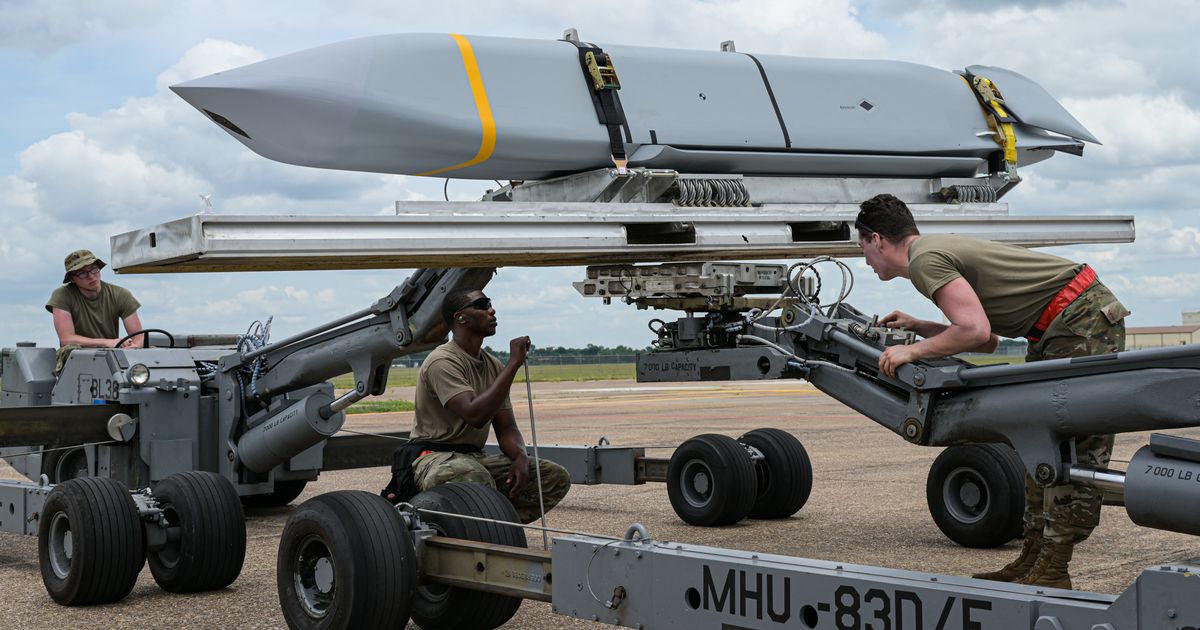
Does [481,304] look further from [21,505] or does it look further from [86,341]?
[86,341]

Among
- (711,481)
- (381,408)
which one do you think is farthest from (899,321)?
(381,408)

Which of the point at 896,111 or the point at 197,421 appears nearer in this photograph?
the point at 197,421

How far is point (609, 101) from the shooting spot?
830 cm

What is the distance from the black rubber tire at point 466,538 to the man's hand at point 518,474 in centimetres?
87

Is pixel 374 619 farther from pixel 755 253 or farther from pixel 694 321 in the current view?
pixel 755 253

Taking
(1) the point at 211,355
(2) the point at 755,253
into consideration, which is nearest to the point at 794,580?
(2) the point at 755,253

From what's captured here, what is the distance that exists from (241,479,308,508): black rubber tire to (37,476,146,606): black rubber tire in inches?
133

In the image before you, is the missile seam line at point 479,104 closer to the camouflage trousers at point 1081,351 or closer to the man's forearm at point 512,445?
the man's forearm at point 512,445

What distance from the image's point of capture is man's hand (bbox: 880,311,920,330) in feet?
Answer: 19.5

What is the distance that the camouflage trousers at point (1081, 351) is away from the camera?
5105mm

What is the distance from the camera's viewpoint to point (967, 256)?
524 centimetres

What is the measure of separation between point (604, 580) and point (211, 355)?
19.9 ft

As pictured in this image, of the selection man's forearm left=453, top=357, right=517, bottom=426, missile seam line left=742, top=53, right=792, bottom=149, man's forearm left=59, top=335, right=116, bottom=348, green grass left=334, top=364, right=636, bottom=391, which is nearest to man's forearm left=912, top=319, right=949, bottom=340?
man's forearm left=453, top=357, right=517, bottom=426

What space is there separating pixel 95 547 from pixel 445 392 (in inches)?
76.3
